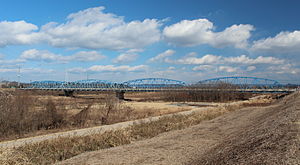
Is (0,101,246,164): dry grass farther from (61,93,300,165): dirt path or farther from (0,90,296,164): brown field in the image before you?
(61,93,300,165): dirt path

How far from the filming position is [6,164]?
10.6 metres

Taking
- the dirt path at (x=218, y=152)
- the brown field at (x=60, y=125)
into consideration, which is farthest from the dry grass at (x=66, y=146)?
the dirt path at (x=218, y=152)

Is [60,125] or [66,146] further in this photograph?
[60,125]

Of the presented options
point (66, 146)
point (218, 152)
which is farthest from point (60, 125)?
point (218, 152)

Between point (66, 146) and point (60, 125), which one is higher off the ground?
point (66, 146)

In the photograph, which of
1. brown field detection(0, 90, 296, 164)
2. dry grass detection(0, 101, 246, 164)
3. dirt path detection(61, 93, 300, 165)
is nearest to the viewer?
dirt path detection(61, 93, 300, 165)

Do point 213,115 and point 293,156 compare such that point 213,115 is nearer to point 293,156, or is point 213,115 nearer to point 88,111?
point 88,111

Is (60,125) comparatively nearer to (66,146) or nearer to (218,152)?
(66,146)

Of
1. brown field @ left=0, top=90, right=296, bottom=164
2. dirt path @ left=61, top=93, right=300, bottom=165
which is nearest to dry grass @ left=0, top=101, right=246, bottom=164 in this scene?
brown field @ left=0, top=90, right=296, bottom=164

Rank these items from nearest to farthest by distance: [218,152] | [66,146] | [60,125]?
[218,152]
[66,146]
[60,125]

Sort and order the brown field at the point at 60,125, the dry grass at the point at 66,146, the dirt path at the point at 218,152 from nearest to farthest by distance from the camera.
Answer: the dirt path at the point at 218,152 → the dry grass at the point at 66,146 → the brown field at the point at 60,125

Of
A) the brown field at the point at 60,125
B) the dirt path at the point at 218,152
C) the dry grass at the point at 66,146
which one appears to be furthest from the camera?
the brown field at the point at 60,125

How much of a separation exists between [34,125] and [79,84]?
100907 millimetres

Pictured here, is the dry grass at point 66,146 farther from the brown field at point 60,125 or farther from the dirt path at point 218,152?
the dirt path at point 218,152
